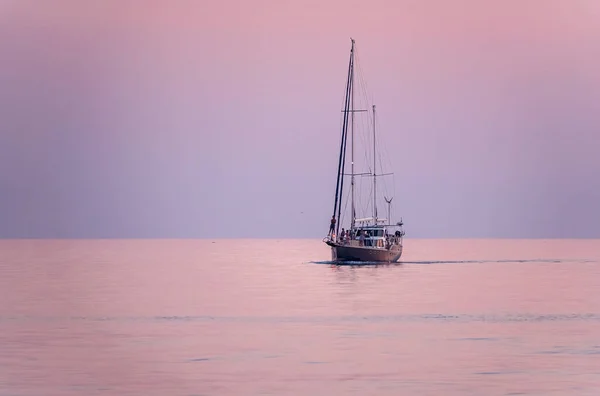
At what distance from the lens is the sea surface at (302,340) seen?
3597 cm

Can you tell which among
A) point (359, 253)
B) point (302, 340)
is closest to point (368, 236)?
point (359, 253)

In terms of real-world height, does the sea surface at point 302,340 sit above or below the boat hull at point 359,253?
above

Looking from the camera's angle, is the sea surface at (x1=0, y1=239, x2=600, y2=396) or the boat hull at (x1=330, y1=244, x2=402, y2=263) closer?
the sea surface at (x1=0, y1=239, x2=600, y2=396)

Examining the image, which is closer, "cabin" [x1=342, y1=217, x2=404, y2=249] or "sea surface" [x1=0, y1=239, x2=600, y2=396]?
"sea surface" [x1=0, y1=239, x2=600, y2=396]

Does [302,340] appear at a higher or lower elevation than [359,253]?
higher

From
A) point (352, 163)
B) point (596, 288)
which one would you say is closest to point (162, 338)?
point (596, 288)

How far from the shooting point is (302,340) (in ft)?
159

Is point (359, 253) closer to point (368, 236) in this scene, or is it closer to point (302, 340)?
point (368, 236)

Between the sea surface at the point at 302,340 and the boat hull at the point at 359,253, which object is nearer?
the sea surface at the point at 302,340

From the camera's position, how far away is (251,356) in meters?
42.9

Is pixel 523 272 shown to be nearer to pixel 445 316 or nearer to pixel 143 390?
pixel 445 316

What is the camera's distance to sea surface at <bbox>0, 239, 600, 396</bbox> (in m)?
36.0

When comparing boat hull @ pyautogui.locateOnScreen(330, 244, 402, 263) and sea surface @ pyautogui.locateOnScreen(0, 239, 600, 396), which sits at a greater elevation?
sea surface @ pyautogui.locateOnScreen(0, 239, 600, 396)

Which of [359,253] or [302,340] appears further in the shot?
[359,253]
